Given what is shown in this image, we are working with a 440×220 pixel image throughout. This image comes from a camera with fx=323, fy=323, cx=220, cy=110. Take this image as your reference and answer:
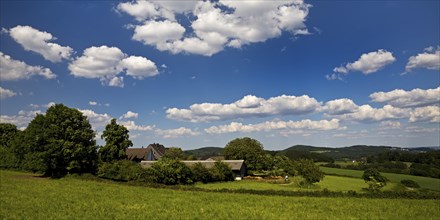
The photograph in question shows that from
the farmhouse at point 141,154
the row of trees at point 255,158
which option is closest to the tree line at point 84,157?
the row of trees at point 255,158

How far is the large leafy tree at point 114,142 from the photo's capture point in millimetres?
64562

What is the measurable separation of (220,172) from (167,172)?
13.0 m

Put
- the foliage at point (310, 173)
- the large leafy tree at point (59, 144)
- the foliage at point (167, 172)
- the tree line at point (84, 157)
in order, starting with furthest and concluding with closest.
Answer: the large leafy tree at point (59, 144)
the foliage at point (310, 173)
the tree line at point (84, 157)
the foliage at point (167, 172)

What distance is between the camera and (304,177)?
54781 mm

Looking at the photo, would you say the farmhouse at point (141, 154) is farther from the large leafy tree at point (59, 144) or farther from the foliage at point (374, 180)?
the foliage at point (374, 180)

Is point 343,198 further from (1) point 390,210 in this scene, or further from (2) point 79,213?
(2) point 79,213

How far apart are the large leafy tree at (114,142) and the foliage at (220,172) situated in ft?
63.5

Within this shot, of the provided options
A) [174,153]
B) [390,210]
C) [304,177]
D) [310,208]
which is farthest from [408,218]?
[174,153]

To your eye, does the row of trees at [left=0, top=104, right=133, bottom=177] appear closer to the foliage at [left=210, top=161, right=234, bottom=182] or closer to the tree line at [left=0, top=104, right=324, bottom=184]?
the tree line at [left=0, top=104, right=324, bottom=184]

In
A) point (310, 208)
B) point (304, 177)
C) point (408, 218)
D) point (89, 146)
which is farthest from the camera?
point (89, 146)

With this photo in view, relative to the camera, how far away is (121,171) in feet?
178

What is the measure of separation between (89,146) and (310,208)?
43.3 meters

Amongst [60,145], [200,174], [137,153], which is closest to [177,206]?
[200,174]

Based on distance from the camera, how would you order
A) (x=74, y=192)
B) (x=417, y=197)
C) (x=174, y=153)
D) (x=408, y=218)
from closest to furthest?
(x=408, y=218), (x=74, y=192), (x=417, y=197), (x=174, y=153)
